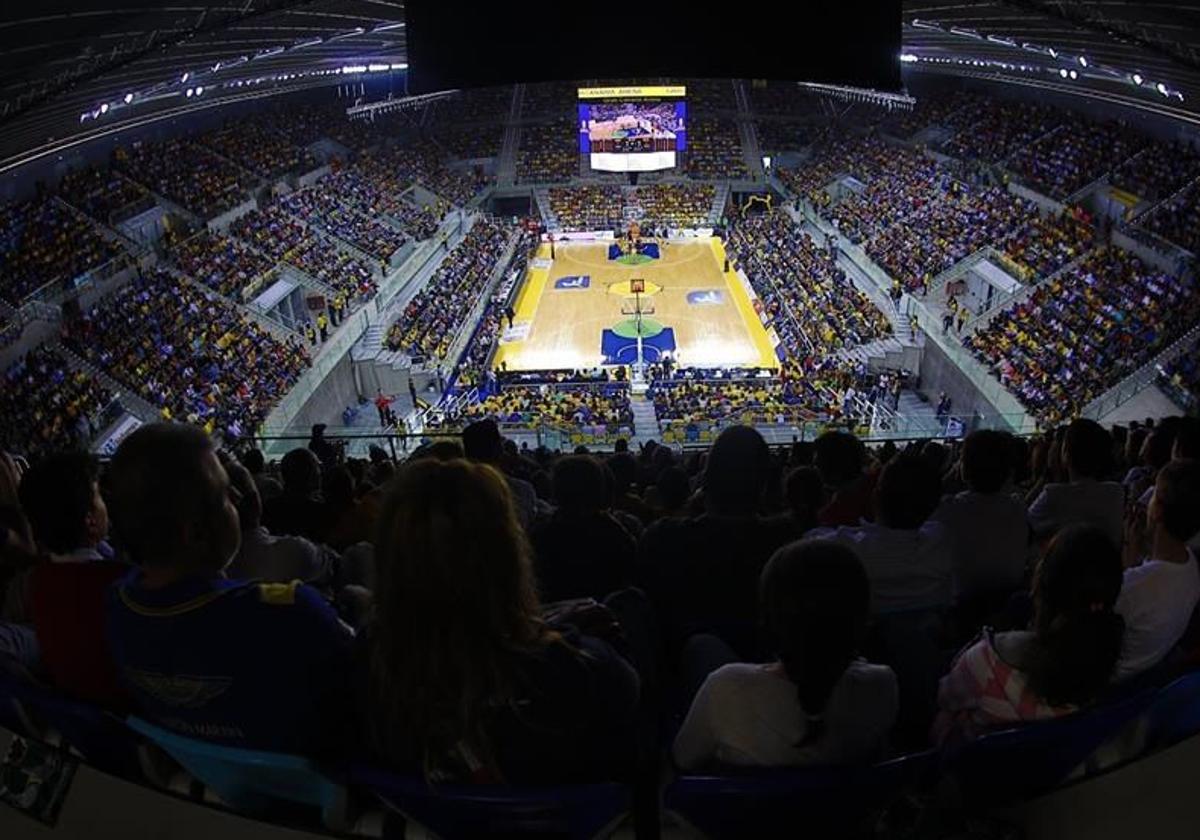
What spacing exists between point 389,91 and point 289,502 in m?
43.4

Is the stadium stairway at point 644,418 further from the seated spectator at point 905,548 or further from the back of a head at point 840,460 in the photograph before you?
the seated spectator at point 905,548

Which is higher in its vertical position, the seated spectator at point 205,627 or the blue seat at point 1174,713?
the seated spectator at point 205,627

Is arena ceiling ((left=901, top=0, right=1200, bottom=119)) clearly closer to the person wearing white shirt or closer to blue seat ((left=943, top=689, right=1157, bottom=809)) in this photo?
the person wearing white shirt

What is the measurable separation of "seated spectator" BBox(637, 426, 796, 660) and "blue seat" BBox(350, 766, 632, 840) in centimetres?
123

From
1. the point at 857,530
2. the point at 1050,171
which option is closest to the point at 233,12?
the point at 857,530

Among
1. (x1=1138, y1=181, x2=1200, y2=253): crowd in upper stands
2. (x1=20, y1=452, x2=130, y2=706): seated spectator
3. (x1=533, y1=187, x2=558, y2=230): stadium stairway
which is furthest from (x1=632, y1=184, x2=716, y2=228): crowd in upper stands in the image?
(x1=20, y1=452, x2=130, y2=706): seated spectator

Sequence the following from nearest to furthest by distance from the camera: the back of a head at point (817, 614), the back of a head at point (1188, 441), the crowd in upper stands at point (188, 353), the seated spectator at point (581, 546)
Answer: the back of a head at point (817, 614) → the seated spectator at point (581, 546) → the back of a head at point (1188, 441) → the crowd in upper stands at point (188, 353)

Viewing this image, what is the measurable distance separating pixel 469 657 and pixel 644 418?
58.3ft

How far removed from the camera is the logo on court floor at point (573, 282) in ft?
111

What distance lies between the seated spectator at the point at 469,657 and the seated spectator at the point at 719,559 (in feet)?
4.21

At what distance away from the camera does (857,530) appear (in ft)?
11.2

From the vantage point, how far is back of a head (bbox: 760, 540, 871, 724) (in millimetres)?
1995

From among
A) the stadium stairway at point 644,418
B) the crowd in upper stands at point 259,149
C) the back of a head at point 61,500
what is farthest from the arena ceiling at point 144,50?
the stadium stairway at point 644,418

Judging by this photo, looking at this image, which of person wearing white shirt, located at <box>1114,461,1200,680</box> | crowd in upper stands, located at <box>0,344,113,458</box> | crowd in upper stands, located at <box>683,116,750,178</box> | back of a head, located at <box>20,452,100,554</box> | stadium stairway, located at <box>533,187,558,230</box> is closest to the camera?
person wearing white shirt, located at <box>1114,461,1200,680</box>
